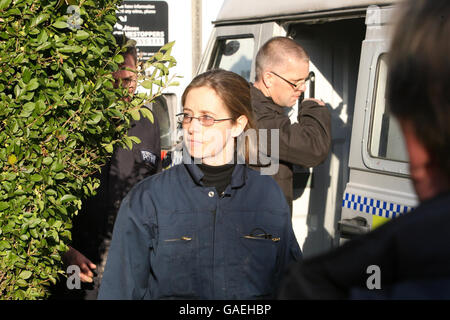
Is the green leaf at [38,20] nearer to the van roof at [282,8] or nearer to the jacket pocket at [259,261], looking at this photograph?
the jacket pocket at [259,261]

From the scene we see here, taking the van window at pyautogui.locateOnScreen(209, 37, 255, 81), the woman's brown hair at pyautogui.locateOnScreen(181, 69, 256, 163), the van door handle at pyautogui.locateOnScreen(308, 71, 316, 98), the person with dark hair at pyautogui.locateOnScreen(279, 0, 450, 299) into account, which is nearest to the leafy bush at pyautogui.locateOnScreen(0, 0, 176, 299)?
the woman's brown hair at pyautogui.locateOnScreen(181, 69, 256, 163)

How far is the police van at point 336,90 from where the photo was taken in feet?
11.9

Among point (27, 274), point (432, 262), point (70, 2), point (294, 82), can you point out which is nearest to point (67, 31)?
point (70, 2)

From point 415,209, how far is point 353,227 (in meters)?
3.03

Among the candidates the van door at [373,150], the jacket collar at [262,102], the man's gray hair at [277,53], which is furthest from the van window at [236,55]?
the van door at [373,150]

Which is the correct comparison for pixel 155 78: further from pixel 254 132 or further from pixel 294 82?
pixel 294 82

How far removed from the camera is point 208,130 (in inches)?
89.7

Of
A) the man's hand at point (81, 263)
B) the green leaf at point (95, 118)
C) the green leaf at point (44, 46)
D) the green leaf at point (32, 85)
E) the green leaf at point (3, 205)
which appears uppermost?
the green leaf at point (44, 46)

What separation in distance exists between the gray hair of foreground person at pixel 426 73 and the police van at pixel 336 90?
2832 mm

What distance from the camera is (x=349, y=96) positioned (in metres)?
5.04

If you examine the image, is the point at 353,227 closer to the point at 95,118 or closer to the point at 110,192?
the point at 110,192

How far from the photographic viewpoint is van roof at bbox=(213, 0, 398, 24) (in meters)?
3.79

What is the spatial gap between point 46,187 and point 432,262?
163 cm

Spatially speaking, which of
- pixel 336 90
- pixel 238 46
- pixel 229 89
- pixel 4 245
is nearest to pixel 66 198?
pixel 4 245
